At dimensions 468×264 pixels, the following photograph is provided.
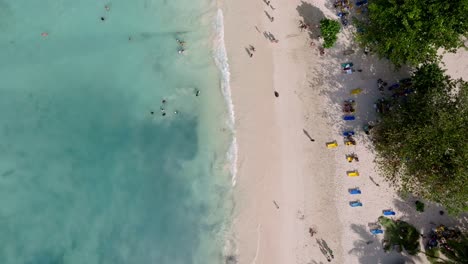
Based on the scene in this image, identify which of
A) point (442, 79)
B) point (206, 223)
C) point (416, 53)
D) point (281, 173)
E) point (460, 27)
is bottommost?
point (206, 223)

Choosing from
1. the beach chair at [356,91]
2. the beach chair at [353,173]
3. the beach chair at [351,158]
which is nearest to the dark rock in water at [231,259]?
the beach chair at [353,173]

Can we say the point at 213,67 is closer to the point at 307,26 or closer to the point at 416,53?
the point at 307,26

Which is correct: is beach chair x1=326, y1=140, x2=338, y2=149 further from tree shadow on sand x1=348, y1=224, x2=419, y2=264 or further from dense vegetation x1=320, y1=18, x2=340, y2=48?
Result: dense vegetation x1=320, y1=18, x2=340, y2=48


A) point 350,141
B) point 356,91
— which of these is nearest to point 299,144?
point 350,141

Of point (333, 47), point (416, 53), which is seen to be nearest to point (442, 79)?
point (416, 53)

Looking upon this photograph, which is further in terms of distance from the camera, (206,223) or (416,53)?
(206,223)

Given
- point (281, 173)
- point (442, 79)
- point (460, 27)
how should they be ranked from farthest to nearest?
point (281, 173), point (442, 79), point (460, 27)

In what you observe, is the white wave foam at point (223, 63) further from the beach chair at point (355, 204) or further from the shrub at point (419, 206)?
the shrub at point (419, 206)
